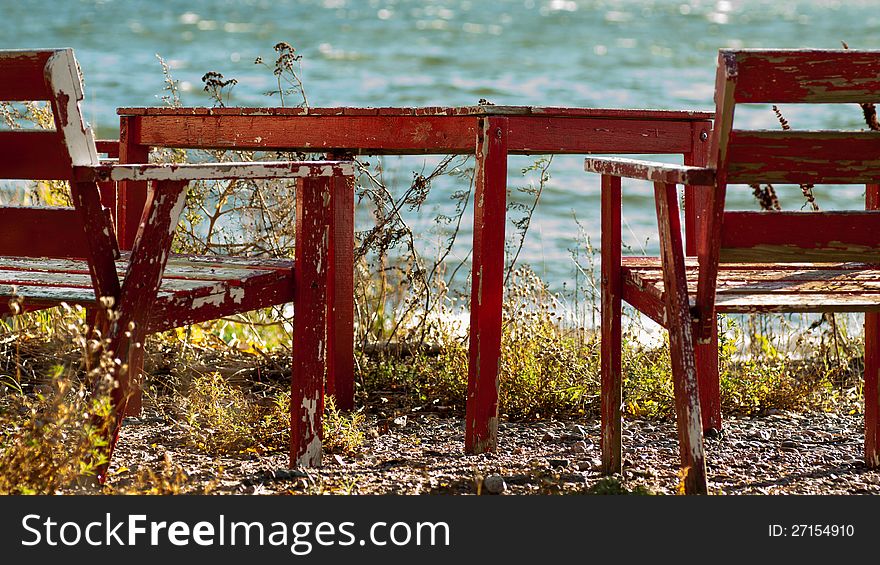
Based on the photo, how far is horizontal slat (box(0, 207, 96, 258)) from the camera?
2.57m

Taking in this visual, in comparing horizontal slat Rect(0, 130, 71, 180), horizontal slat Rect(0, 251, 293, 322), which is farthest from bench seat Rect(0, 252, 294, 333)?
horizontal slat Rect(0, 130, 71, 180)

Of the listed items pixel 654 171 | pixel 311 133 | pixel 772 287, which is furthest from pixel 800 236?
pixel 311 133

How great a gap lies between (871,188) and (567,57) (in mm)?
22559

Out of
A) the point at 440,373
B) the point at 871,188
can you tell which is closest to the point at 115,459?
the point at 440,373

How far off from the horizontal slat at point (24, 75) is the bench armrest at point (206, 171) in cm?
18

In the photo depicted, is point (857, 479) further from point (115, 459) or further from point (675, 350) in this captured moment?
point (115, 459)

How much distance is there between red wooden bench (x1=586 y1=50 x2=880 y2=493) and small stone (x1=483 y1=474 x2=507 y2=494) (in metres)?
0.59

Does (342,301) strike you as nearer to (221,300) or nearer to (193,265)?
(193,265)

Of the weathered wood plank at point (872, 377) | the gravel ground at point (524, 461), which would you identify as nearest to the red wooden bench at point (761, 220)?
the weathered wood plank at point (872, 377)

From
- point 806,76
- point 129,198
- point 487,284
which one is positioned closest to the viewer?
point 806,76

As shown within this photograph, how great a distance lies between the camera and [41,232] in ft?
8.54

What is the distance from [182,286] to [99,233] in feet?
0.89

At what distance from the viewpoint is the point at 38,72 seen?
7.98ft

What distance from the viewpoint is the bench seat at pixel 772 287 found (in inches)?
100
